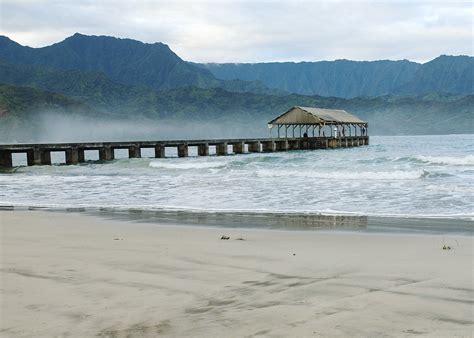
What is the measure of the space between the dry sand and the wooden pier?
119 feet

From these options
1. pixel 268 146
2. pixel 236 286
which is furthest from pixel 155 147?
pixel 236 286

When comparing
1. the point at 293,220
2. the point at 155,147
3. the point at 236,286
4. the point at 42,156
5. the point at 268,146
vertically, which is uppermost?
the point at 155,147

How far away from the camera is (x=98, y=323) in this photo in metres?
4.24

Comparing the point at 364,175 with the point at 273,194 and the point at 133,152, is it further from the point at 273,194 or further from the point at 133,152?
the point at 133,152

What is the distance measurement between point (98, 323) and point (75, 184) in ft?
62.1

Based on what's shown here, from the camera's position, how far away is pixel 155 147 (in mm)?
50531

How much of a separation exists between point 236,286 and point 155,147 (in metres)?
45.8

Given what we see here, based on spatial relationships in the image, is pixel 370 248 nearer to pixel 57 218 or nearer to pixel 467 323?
pixel 467 323

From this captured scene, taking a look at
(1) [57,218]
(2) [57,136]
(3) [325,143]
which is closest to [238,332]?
(1) [57,218]

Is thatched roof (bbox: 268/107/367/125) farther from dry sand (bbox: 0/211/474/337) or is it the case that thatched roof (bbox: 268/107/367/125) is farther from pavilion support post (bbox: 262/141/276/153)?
dry sand (bbox: 0/211/474/337)

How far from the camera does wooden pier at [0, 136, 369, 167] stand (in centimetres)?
4291

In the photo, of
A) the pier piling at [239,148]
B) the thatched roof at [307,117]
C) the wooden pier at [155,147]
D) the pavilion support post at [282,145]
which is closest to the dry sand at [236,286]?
the wooden pier at [155,147]

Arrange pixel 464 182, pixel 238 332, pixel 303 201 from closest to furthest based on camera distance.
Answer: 1. pixel 238 332
2. pixel 303 201
3. pixel 464 182

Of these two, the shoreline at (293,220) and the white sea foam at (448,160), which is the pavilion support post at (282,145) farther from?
the shoreline at (293,220)
